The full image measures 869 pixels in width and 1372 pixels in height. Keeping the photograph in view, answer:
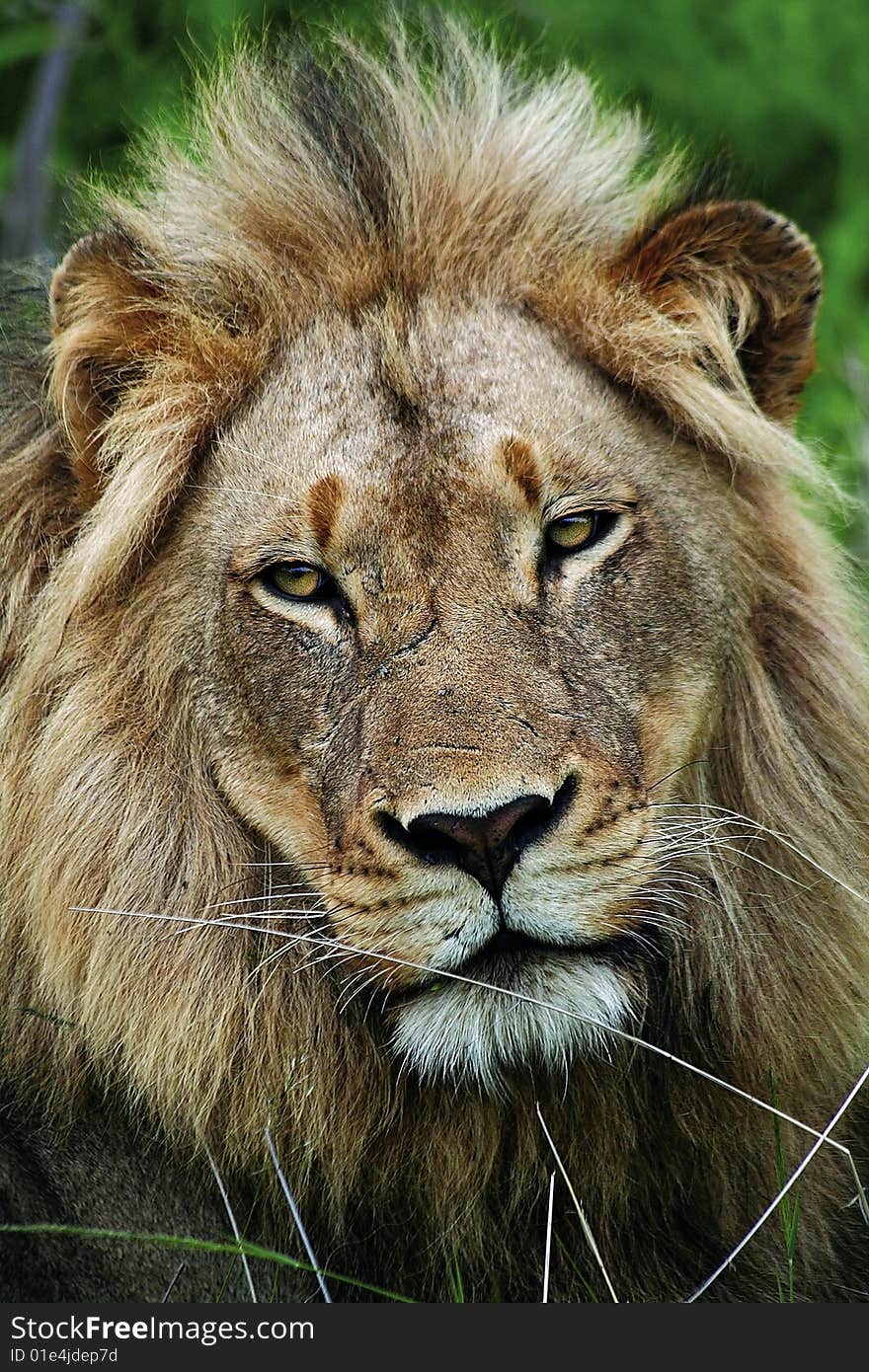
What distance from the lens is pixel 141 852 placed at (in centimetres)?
272

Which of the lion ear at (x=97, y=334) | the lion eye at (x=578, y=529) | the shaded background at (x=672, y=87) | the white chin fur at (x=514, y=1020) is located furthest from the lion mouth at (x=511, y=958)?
the shaded background at (x=672, y=87)

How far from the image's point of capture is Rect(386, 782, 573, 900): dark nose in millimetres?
2258

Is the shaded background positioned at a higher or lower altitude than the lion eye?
higher

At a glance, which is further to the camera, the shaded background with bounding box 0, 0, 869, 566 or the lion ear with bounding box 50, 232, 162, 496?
the shaded background with bounding box 0, 0, 869, 566

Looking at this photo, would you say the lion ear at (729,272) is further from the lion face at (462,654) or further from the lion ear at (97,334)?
the lion ear at (97,334)

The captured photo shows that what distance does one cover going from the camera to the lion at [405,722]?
8.39 feet

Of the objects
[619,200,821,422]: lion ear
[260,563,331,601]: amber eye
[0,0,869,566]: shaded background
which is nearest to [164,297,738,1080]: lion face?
[260,563,331,601]: amber eye

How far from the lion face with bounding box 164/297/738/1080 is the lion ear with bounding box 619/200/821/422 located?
0.21 metres

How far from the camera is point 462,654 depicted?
2465mm

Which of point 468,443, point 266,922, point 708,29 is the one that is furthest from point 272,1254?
point 708,29

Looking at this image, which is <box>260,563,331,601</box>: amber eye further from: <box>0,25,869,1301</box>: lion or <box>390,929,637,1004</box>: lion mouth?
<box>390,929,637,1004</box>: lion mouth

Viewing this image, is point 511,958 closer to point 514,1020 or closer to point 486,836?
point 514,1020

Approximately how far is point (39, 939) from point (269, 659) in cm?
→ 61

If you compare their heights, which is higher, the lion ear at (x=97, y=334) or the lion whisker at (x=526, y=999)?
the lion ear at (x=97, y=334)
